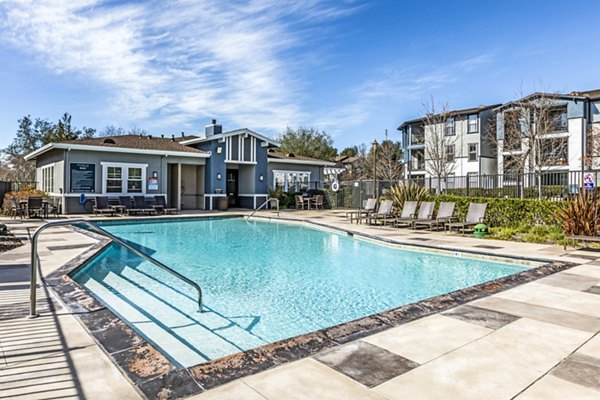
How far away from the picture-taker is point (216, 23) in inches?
493

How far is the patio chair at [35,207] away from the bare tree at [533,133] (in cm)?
2143

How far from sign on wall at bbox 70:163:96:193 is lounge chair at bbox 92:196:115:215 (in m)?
0.74

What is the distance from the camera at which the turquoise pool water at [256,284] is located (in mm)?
4445

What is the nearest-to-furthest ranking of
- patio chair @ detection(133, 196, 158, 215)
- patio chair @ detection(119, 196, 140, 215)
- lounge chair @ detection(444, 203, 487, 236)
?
lounge chair @ detection(444, 203, 487, 236) → patio chair @ detection(119, 196, 140, 215) → patio chair @ detection(133, 196, 158, 215)

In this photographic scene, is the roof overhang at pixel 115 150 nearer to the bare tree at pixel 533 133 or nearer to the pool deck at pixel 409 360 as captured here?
the pool deck at pixel 409 360

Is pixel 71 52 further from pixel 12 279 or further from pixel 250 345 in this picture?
pixel 250 345

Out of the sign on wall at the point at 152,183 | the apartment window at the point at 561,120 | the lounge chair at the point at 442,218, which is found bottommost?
the lounge chair at the point at 442,218

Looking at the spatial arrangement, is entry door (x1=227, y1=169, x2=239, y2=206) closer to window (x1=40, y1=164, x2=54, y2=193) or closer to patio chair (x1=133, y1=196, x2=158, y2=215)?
patio chair (x1=133, y1=196, x2=158, y2=215)

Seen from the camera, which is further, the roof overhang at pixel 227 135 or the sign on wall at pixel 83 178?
the roof overhang at pixel 227 135

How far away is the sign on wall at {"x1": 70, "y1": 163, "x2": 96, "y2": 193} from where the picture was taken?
16.3 m

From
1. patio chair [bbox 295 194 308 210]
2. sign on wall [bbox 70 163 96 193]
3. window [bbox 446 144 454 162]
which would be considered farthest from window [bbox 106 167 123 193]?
window [bbox 446 144 454 162]

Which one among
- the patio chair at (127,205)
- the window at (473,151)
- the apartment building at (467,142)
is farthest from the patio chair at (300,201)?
the window at (473,151)

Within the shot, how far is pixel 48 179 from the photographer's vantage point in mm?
18875

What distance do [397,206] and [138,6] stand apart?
35.7 ft
